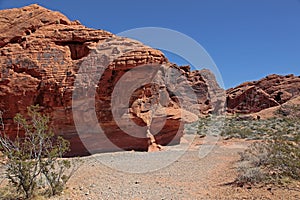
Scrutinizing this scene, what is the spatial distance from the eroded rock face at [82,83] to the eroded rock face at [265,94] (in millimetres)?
41656

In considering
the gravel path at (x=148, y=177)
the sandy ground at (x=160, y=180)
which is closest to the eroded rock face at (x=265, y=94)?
the gravel path at (x=148, y=177)

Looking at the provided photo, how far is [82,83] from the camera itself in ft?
40.1

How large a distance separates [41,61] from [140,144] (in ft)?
19.8

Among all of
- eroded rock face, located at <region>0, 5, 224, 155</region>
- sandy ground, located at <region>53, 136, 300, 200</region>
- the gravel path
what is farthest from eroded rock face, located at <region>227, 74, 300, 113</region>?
sandy ground, located at <region>53, 136, 300, 200</region>

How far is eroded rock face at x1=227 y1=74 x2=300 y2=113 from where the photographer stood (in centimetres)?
4991

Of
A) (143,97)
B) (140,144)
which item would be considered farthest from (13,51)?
(140,144)

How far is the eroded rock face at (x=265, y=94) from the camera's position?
4991cm

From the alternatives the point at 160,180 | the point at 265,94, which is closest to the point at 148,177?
the point at 160,180

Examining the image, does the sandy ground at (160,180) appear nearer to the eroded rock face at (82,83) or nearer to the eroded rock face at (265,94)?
the eroded rock face at (82,83)

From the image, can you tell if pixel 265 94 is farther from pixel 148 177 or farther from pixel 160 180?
pixel 160 180

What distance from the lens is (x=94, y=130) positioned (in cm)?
1272

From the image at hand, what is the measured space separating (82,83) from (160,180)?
610 cm

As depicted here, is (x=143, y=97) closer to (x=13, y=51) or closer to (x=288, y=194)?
(x=13, y=51)

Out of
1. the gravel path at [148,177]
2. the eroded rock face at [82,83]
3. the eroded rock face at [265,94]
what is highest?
the eroded rock face at [265,94]
